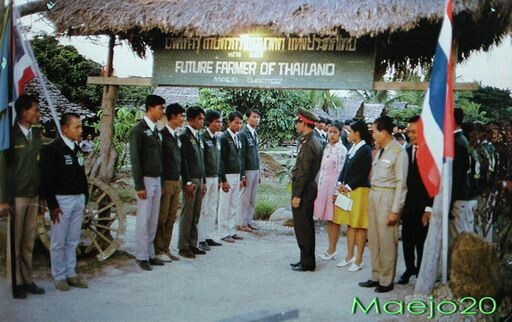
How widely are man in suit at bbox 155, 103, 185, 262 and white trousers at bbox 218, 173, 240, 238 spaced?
50.7 inches

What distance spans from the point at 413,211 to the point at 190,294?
181 cm

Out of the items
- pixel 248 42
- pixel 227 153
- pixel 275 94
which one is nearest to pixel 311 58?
pixel 248 42

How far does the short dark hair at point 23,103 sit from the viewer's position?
2.64 metres

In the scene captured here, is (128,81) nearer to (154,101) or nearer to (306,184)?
(154,101)

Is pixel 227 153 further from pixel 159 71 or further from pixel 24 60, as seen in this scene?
pixel 24 60

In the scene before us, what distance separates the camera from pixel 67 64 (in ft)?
10.1

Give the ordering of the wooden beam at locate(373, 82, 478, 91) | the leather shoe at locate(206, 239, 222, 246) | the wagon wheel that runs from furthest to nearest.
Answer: the leather shoe at locate(206, 239, 222, 246) < the wagon wheel < the wooden beam at locate(373, 82, 478, 91)

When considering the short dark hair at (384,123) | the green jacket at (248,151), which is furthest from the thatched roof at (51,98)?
the green jacket at (248,151)

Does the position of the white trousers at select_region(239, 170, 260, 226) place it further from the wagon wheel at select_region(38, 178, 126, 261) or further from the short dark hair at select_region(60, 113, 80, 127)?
the short dark hair at select_region(60, 113, 80, 127)

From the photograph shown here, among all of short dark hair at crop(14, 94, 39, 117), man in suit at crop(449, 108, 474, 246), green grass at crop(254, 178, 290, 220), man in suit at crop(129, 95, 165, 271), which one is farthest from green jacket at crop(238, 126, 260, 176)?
short dark hair at crop(14, 94, 39, 117)

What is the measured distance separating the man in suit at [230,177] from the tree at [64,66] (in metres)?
2.73

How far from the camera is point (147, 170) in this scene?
14.2 ft

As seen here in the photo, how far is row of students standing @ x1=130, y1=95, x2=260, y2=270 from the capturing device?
430cm

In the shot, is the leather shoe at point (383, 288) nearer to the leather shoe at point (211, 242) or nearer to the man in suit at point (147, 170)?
the man in suit at point (147, 170)
